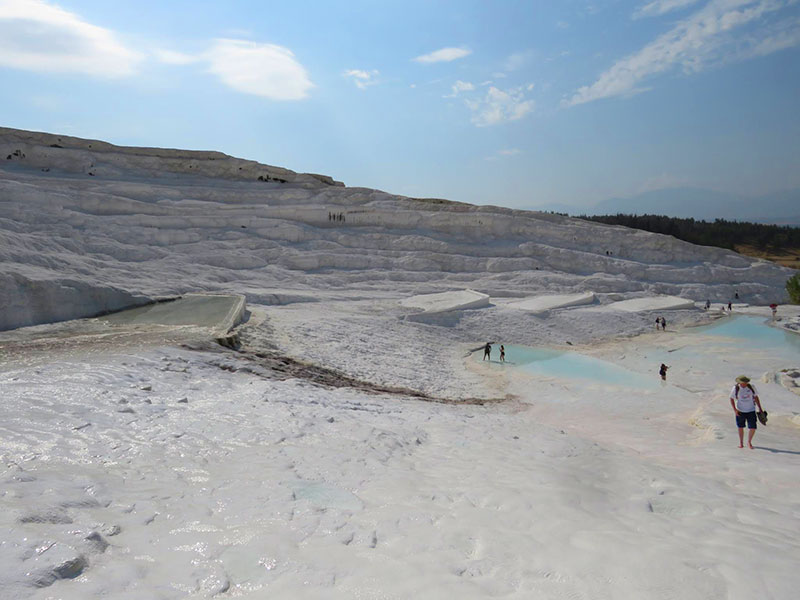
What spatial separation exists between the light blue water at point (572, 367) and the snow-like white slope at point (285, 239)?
536cm

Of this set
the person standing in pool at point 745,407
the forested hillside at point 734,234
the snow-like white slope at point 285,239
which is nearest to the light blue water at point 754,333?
the snow-like white slope at point 285,239

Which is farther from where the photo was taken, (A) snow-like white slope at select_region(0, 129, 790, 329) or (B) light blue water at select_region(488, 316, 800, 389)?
(A) snow-like white slope at select_region(0, 129, 790, 329)

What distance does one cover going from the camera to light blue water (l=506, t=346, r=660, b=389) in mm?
12562

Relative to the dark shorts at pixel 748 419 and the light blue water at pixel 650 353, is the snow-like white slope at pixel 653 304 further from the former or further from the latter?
the dark shorts at pixel 748 419

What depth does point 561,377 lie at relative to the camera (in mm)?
12586

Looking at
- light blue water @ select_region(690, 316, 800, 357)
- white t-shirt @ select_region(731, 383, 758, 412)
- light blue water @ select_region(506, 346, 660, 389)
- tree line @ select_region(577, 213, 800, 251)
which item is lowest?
light blue water @ select_region(506, 346, 660, 389)

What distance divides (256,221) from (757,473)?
1987 cm

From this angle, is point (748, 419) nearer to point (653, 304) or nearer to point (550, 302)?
point (550, 302)

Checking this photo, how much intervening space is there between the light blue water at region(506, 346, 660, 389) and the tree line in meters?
35.9

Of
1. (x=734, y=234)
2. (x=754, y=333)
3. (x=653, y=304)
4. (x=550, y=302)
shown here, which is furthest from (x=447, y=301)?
(x=734, y=234)

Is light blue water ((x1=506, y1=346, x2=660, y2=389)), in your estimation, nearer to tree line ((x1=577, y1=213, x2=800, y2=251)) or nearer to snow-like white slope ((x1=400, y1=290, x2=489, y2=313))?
snow-like white slope ((x1=400, y1=290, x2=489, y2=313))

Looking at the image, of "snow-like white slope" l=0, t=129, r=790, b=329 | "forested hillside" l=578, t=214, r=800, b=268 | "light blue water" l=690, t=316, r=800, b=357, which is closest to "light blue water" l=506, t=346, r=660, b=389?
"snow-like white slope" l=0, t=129, r=790, b=329

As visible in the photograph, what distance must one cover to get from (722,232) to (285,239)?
47753 mm

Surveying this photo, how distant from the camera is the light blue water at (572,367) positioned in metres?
12.6
